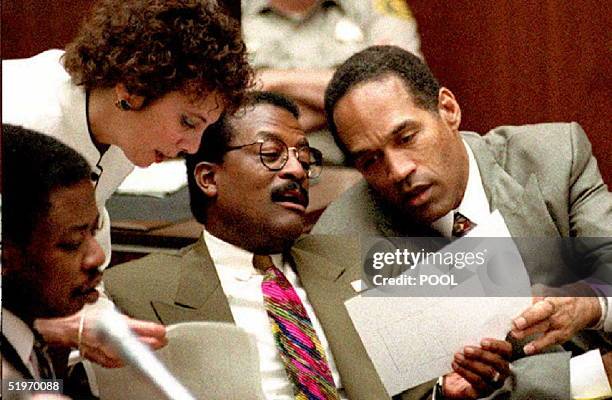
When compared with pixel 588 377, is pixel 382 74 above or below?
above

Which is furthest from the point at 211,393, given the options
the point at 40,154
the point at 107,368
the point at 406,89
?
the point at 406,89

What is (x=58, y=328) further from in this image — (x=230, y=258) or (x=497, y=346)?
(x=497, y=346)

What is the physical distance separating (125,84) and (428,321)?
0.45m

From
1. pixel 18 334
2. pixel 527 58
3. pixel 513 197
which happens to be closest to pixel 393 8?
pixel 527 58

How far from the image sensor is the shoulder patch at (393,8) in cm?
109

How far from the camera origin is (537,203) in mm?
1087

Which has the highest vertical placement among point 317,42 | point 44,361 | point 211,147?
point 317,42

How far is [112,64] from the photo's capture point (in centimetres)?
95

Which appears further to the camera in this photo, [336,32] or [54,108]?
[336,32]

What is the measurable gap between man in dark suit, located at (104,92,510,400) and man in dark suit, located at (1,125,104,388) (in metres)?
0.06

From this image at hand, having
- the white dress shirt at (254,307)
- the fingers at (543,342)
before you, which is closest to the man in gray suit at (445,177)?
the fingers at (543,342)

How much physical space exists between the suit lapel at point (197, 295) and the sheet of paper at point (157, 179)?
3.0 inches

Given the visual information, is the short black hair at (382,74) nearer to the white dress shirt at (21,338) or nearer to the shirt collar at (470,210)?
the shirt collar at (470,210)

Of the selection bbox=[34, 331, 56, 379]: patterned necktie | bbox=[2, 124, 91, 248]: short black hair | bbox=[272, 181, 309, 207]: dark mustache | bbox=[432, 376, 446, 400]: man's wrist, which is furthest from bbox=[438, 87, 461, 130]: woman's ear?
bbox=[34, 331, 56, 379]: patterned necktie
